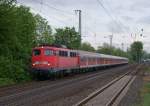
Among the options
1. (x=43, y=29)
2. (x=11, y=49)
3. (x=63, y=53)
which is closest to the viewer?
(x=11, y=49)

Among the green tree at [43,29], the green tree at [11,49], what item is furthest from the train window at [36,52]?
the green tree at [43,29]

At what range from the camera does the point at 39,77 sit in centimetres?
3875

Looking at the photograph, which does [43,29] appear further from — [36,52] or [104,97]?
[104,97]

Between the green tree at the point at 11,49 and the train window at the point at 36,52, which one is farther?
the train window at the point at 36,52

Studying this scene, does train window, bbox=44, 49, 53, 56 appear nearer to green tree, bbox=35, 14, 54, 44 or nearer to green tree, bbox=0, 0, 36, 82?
green tree, bbox=0, 0, 36, 82

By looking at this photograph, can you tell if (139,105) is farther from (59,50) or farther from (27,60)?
(27,60)

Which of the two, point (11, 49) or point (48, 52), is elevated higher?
Answer: point (11, 49)

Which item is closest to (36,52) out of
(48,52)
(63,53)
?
(48,52)

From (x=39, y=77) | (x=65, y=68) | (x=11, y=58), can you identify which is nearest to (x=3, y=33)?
(x=11, y=58)

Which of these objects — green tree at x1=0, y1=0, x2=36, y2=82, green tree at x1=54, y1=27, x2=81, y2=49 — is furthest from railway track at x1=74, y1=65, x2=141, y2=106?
green tree at x1=54, y1=27, x2=81, y2=49

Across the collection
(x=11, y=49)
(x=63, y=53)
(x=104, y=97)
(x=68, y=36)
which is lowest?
(x=104, y=97)

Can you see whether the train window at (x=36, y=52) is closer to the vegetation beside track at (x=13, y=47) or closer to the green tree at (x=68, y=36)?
the vegetation beside track at (x=13, y=47)

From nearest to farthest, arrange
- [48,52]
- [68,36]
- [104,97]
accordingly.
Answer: [104,97] → [48,52] → [68,36]

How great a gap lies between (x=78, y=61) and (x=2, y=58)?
55.3 feet
